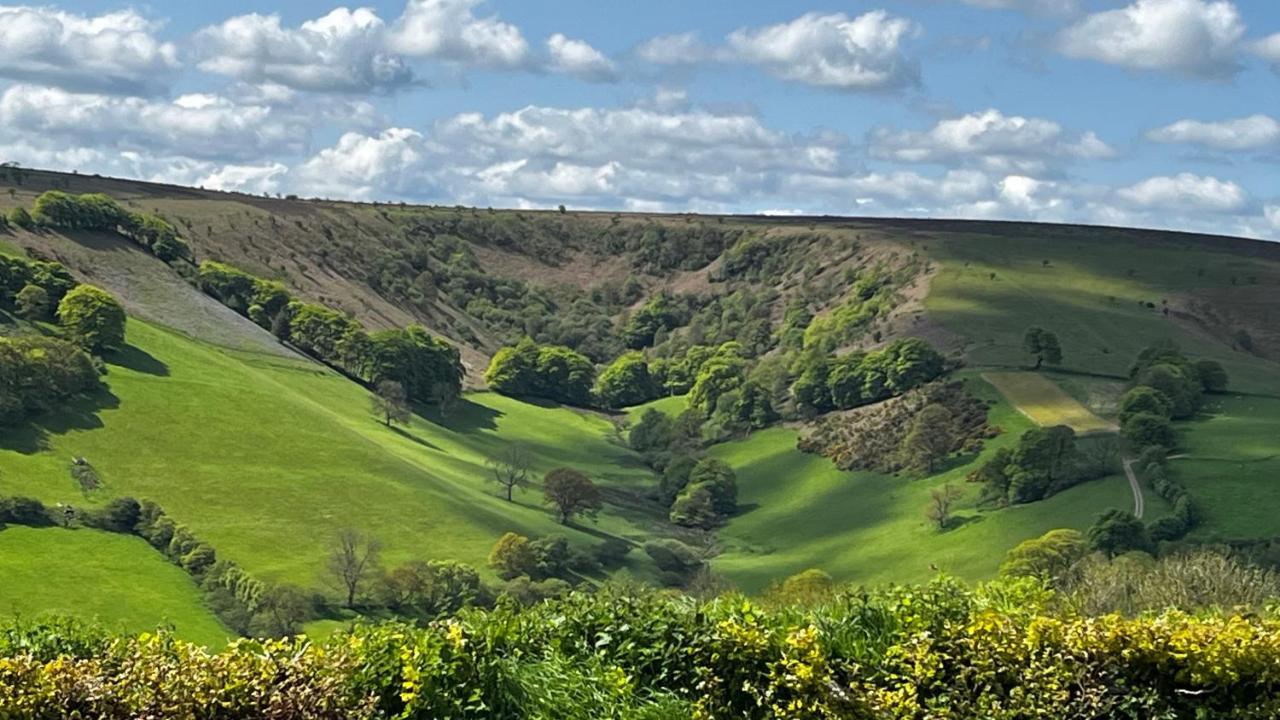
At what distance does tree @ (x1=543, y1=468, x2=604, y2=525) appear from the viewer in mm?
109812

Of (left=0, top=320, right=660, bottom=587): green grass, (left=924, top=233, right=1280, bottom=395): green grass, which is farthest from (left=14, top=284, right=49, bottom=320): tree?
(left=924, top=233, right=1280, bottom=395): green grass

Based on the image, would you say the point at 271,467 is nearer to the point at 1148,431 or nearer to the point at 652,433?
the point at 652,433

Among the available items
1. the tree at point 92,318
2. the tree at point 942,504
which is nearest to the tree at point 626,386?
the tree at point 942,504

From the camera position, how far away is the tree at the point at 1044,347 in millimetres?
135375

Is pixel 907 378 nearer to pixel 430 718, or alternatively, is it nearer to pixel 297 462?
pixel 297 462

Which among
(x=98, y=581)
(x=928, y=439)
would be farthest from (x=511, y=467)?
(x=98, y=581)

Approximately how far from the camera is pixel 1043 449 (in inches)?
4122

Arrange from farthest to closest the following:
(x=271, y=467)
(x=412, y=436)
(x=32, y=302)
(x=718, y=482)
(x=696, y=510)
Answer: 1. (x=412, y=436)
2. (x=718, y=482)
3. (x=696, y=510)
4. (x=32, y=302)
5. (x=271, y=467)

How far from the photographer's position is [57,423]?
9288 centimetres

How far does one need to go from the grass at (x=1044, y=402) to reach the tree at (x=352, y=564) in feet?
209

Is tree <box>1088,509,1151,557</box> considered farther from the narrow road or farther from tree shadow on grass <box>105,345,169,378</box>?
tree shadow on grass <box>105,345,169,378</box>

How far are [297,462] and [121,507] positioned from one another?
1906 centimetres

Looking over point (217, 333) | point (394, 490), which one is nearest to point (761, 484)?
point (394, 490)

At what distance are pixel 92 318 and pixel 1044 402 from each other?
87729 mm
